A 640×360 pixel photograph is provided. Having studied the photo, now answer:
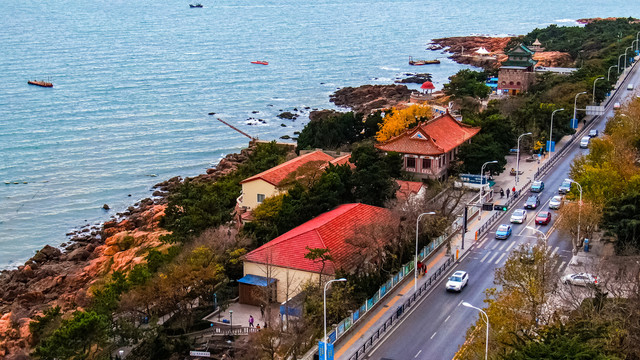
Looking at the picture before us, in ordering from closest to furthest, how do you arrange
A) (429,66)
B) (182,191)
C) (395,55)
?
(182,191)
(429,66)
(395,55)

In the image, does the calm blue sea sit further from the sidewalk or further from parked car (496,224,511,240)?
parked car (496,224,511,240)

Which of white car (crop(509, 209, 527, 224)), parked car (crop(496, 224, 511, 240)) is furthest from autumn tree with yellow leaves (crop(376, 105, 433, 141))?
parked car (crop(496, 224, 511, 240))

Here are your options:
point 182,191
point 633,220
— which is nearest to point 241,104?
point 182,191

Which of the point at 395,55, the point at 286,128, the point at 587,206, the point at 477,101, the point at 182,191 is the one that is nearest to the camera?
the point at 587,206

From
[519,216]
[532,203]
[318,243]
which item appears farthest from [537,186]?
[318,243]

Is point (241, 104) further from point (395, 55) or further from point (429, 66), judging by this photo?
point (395, 55)

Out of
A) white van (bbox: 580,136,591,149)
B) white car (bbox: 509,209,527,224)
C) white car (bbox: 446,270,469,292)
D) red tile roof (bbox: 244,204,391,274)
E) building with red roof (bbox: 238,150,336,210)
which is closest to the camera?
white car (bbox: 446,270,469,292)

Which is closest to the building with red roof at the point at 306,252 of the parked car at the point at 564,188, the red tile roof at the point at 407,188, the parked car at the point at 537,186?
the red tile roof at the point at 407,188
